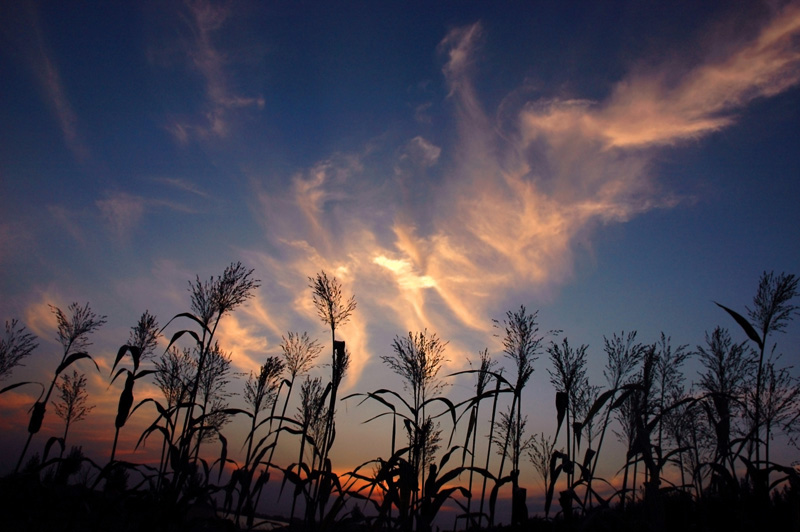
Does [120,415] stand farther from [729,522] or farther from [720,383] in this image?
[720,383]

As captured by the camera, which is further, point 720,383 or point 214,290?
point 720,383

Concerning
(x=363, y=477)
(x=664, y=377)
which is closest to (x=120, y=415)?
(x=363, y=477)

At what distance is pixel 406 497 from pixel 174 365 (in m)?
12.3

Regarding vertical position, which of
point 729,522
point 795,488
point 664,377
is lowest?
point 729,522

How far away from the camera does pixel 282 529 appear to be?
458cm

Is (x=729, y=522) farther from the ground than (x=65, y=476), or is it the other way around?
(x=729, y=522)

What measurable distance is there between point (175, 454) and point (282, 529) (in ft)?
5.21

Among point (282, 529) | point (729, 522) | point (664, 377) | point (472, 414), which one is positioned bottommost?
point (282, 529)

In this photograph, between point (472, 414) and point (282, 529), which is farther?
point (282, 529)

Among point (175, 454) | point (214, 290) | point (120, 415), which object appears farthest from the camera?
point (214, 290)

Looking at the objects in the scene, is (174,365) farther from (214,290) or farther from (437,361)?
(437,361)

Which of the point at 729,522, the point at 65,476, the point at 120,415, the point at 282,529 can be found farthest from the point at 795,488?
the point at 65,476

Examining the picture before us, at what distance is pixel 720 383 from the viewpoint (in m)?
8.97

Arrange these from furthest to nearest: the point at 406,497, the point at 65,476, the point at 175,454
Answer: the point at 65,476
the point at 175,454
the point at 406,497
